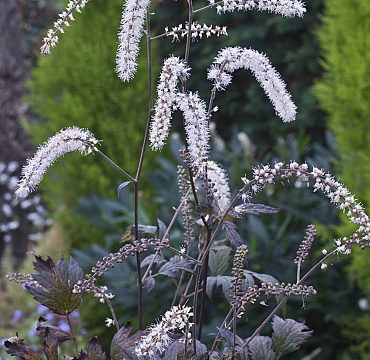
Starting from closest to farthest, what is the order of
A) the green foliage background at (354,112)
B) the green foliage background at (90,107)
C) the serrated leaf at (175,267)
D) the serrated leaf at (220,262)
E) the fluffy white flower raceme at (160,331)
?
1. the fluffy white flower raceme at (160,331)
2. the serrated leaf at (175,267)
3. the serrated leaf at (220,262)
4. the green foliage background at (354,112)
5. the green foliage background at (90,107)

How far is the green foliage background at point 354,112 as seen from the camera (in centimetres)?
304

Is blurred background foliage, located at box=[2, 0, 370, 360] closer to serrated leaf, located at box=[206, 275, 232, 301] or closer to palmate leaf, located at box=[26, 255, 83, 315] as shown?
serrated leaf, located at box=[206, 275, 232, 301]

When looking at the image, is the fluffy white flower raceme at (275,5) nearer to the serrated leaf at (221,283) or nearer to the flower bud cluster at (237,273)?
the flower bud cluster at (237,273)

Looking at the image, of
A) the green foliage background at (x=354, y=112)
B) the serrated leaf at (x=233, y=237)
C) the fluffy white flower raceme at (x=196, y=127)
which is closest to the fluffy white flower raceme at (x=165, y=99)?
the fluffy white flower raceme at (x=196, y=127)

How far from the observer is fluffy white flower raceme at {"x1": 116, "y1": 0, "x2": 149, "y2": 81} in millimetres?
1168

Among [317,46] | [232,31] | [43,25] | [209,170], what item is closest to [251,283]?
[209,170]

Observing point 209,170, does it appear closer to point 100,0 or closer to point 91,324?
point 91,324

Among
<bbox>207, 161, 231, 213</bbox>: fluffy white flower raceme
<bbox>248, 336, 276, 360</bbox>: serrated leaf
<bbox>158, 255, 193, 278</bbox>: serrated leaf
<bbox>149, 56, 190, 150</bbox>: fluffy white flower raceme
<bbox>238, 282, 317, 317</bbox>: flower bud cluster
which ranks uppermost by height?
<bbox>149, 56, 190, 150</bbox>: fluffy white flower raceme

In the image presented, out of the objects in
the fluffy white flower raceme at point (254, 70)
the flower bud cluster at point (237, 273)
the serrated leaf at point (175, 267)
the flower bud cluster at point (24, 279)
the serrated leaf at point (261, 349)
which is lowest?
the serrated leaf at point (261, 349)

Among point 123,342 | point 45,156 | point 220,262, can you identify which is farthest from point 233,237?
point 45,156

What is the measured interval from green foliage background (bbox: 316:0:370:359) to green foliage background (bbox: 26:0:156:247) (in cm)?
170

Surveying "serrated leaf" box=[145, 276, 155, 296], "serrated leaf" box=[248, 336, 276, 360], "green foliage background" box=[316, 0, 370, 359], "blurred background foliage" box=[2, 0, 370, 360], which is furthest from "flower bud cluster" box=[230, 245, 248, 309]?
"green foliage background" box=[316, 0, 370, 359]

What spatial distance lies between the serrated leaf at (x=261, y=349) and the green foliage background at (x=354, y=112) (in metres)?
1.86

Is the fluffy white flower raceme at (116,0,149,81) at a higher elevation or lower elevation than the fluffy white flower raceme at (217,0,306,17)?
lower
